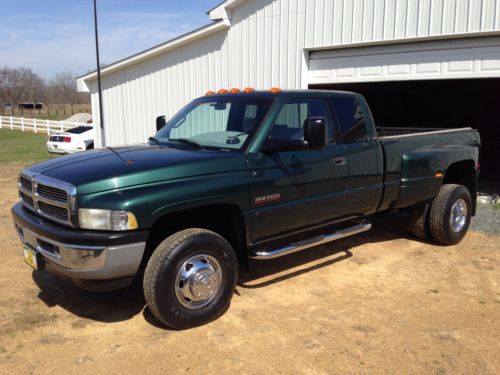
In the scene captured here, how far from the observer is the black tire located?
6.33 m

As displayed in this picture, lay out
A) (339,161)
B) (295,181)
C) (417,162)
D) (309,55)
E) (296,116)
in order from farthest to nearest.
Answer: (309,55), (417,162), (339,161), (296,116), (295,181)

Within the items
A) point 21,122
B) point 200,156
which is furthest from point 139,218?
→ point 21,122

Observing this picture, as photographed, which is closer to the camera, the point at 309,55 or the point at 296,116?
the point at 296,116

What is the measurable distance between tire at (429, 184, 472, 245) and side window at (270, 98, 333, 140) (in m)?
2.22

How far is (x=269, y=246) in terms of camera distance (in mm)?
4586

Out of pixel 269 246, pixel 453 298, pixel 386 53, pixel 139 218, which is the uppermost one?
pixel 386 53

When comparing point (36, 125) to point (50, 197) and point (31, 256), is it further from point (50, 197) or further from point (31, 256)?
point (50, 197)

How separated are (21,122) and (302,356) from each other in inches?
1495

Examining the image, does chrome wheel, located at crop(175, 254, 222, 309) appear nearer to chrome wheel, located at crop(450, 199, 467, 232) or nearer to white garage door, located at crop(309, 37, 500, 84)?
chrome wheel, located at crop(450, 199, 467, 232)

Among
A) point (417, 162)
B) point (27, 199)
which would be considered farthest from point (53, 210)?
point (417, 162)

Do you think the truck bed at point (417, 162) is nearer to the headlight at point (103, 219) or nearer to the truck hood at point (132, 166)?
the truck hood at point (132, 166)

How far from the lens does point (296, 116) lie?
476 cm

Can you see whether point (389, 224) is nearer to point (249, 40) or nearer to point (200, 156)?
point (200, 156)

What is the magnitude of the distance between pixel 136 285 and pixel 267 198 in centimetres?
176
